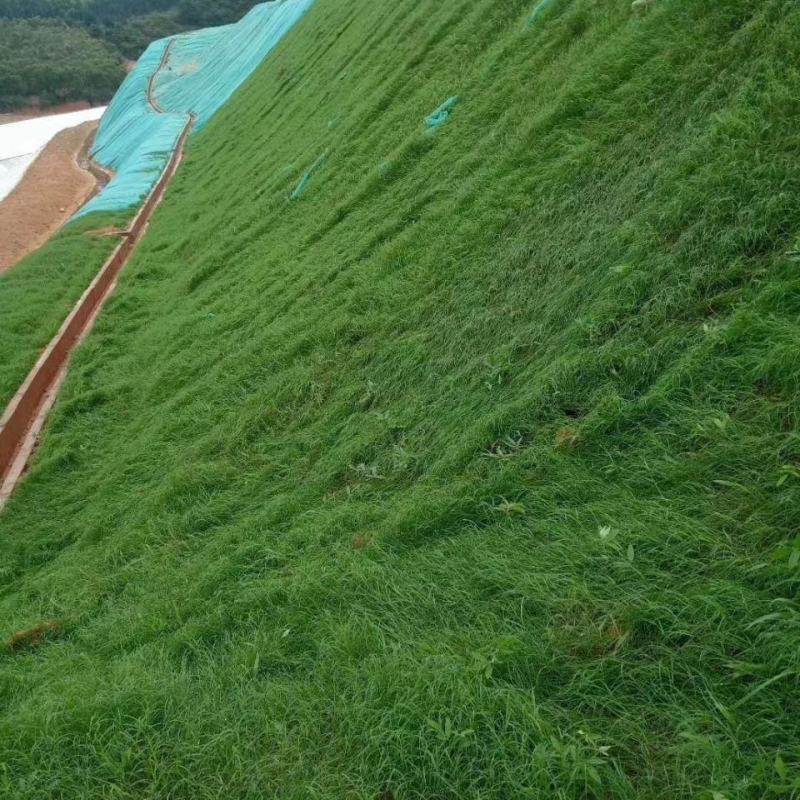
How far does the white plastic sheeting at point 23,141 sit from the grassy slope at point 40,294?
12.5 meters

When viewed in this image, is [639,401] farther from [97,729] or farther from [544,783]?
[97,729]

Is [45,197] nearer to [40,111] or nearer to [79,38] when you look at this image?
[40,111]

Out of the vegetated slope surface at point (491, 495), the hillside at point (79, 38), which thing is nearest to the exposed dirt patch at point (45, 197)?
the vegetated slope surface at point (491, 495)

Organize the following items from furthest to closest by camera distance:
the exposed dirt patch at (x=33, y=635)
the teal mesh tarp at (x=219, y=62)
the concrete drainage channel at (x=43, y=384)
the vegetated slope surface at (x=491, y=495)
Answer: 1. the teal mesh tarp at (x=219, y=62)
2. the concrete drainage channel at (x=43, y=384)
3. the exposed dirt patch at (x=33, y=635)
4. the vegetated slope surface at (x=491, y=495)

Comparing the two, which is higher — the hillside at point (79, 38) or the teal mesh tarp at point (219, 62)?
the hillside at point (79, 38)

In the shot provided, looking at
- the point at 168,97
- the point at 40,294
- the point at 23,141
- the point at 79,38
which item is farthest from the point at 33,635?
the point at 79,38

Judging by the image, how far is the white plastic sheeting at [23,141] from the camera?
86.4ft

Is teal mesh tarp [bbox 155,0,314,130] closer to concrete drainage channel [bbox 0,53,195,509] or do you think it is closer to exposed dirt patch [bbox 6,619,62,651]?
concrete drainage channel [bbox 0,53,195,509]

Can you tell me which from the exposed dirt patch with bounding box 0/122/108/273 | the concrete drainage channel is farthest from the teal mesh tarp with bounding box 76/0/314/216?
the concrete drainage channel

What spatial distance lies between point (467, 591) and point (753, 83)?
4.18 metres

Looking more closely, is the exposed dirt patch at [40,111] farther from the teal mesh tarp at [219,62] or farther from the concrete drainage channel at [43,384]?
the concrete drainage channel at [43,384]

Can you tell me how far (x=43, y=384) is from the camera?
30.2ft

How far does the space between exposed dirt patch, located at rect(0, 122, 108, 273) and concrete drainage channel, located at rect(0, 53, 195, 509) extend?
5.97 meters

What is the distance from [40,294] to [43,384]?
327cm
